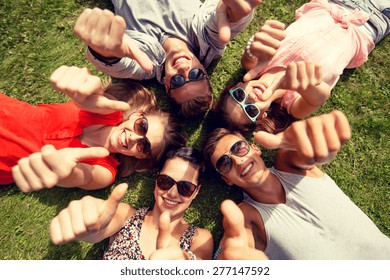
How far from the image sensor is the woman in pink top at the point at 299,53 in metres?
3.62

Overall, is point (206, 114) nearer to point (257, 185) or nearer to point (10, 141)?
point (257, 185)

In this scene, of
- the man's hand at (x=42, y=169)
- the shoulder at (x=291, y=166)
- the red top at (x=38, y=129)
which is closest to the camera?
the man's hand at (x=42, y=169)

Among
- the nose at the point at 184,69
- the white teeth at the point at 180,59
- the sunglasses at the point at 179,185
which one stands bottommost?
the sunglasses at the point at 179,185

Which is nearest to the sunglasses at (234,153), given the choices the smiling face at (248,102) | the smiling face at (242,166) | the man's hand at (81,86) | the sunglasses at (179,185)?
the smiling face at (242,166)

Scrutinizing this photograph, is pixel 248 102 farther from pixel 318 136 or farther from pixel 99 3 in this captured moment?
pixel 99 3

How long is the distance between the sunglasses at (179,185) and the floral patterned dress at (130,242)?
57 cm

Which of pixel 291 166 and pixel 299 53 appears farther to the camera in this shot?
pixel 299 53

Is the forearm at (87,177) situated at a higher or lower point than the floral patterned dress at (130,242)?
higher

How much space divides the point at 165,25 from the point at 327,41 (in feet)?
6.87

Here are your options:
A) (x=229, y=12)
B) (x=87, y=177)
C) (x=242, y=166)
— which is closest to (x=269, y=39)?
(x=229, y=12)

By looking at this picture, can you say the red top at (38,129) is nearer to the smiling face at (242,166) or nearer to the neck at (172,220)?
the neck at (172,220)

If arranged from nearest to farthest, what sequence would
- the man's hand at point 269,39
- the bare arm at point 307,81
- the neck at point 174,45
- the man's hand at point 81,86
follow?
the man's hand at point 81,86, the bare arm at point 307,81, the man's hand at point 269,39, the neck at point 174,45

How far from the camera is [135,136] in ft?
11.6

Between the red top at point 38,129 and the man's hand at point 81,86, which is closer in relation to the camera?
the man's hand at point 81,86
